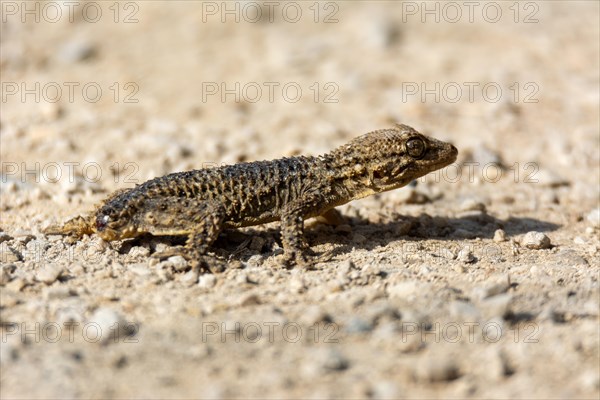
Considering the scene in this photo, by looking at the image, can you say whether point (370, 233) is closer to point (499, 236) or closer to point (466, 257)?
point (466, 257)

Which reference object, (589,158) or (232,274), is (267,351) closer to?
(232,274)

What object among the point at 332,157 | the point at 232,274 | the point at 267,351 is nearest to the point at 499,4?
the point at 332,157

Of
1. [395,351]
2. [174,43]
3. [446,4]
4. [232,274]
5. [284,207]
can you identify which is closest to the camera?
[395,351]

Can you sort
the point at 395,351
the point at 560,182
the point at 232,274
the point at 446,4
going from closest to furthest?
1. the point at 395,351
2. the point at 232,274
3. the point at 560,182
4. the point at 446,4

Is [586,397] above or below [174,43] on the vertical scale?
below

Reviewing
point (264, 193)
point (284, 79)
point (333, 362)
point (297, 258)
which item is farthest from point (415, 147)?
point (284, 79)

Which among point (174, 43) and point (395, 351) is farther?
point (174, 43)

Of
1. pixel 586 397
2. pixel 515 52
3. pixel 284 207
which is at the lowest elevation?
pixel 586 397

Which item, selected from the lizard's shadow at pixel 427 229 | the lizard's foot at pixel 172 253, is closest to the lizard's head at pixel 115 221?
the lizard's foot at pixel 172 253
